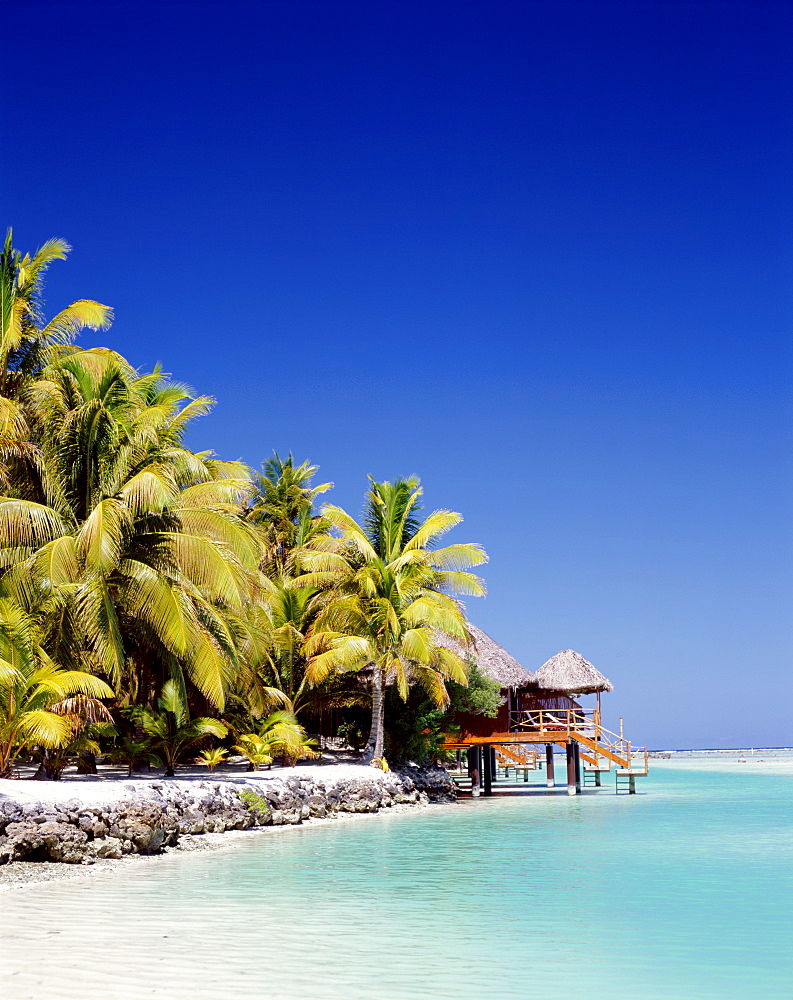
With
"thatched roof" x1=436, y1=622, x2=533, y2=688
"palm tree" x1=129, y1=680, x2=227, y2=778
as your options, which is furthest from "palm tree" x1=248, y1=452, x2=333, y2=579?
"palm tree" x1=129, y1=680, x2=227, y2=778

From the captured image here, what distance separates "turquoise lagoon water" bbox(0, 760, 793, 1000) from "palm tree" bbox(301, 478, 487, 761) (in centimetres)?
690

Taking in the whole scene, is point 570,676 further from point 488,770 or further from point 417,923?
point 417,923


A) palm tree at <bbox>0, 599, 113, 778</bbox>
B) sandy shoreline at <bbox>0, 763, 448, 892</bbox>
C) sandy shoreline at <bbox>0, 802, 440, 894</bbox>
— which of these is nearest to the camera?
sandy shoreline at <bbox>0, 802, 440, 894</bbox>

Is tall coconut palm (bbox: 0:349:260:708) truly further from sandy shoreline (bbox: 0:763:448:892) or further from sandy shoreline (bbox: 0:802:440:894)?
sandy shoreline (bbox: 0:802:440:894)

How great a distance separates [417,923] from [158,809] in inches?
254

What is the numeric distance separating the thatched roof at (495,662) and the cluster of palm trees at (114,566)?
6.17m

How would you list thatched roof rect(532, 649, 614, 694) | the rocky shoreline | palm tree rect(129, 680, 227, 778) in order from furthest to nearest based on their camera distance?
thatched roof rect(532, 649, 614, 694), palm tree rect(129, 680, 227, 778), the rocky shoreline

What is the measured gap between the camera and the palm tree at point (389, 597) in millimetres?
22453

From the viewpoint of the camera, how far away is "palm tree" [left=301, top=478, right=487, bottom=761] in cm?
2245

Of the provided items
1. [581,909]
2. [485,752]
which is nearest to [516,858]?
[581,909]

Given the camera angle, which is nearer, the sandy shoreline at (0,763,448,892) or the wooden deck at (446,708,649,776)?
the sandy shoreline at (0,763,448,892)

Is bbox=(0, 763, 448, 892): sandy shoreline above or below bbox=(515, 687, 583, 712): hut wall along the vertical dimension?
below

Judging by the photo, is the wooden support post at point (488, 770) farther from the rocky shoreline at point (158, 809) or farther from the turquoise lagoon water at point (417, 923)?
the turquoise lagoon water at point (417, 923)

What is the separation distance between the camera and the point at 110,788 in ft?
44.7
